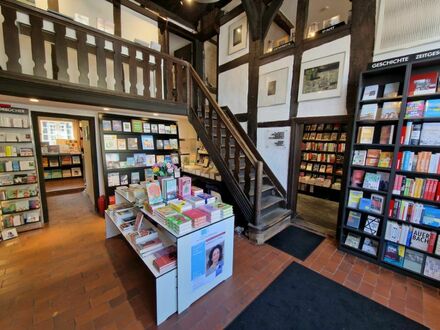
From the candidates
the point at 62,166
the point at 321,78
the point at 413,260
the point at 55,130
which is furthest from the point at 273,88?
the point at 55,130

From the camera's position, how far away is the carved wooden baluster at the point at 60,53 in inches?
90.5

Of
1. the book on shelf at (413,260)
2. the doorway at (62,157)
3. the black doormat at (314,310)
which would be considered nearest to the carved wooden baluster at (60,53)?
the black doormat at (314,310)

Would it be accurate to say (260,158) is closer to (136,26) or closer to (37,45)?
(37,45)

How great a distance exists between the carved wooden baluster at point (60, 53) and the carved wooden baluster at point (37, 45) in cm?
14

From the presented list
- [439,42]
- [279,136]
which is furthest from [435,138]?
[279,136]

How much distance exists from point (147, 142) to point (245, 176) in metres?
2.58

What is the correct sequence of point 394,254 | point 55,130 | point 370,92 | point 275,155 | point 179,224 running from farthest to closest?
point 55,130 < point 275,155 < point 370,92 < point 394,254 < point 179,224

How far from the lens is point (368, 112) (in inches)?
93.3

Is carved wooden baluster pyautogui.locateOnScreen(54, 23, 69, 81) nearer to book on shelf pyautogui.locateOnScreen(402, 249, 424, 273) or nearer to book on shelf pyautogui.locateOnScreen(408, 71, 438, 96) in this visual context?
book on shelf pyautogui.locateOnScreen(408, 71, 438, 96)

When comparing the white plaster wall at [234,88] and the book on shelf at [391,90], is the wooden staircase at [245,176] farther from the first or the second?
the book on shelf at [391,90]

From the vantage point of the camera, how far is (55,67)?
8.10 feet

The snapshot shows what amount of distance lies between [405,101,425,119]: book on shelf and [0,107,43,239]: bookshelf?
5479mm

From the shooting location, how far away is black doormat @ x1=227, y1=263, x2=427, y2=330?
5.28 feet

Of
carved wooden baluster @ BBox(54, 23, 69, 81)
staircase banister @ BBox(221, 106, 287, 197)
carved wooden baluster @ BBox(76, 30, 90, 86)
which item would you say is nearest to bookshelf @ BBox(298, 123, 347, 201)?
staircase banister @ BBox(221, 106, 287, 197)
